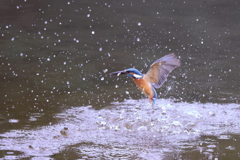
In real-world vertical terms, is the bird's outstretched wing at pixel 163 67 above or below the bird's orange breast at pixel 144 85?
above

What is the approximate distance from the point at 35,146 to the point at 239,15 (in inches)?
259

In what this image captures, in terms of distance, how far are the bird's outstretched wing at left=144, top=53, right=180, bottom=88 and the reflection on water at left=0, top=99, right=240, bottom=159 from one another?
0.47 metres

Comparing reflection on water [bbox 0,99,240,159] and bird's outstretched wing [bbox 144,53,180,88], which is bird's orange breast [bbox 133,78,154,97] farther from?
reflection on water [bbox 0,99,240,159]

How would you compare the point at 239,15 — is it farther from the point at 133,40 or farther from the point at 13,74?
the point at 13,74

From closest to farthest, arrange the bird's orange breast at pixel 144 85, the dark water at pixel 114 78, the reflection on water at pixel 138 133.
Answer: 1. the reflection on water at pixel 138 133
2. the dark water at pixel 114 78
3. the bird's orange breast at pixel 144 85

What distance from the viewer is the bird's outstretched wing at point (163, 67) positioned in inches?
130

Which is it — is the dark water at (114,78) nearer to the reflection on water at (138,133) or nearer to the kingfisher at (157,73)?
the reflection on water at (138,133)

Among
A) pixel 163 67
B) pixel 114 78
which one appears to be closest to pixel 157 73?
pixel 163 67

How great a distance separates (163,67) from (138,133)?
58 cm

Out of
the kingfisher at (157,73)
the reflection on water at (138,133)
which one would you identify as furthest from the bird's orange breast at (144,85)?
the reflection on water at (138,133)

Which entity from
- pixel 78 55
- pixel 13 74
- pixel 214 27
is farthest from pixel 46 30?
pixel 214 27

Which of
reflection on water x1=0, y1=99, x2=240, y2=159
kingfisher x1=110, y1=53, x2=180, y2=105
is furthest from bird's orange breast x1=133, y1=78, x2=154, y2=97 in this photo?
reflection on water x1=0, y1=99, x2=240, y2=159

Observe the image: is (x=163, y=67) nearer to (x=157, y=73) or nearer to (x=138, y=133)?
(x=157, y=73)

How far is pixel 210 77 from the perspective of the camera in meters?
5.25
